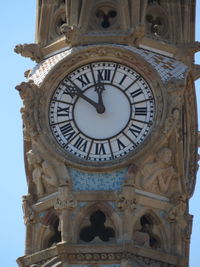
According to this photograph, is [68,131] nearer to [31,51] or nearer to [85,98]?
[85,98]

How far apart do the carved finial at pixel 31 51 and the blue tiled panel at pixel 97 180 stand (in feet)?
11.0

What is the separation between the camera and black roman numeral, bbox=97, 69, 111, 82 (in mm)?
48344

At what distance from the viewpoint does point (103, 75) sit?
159 ft

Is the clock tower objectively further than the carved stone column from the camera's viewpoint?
Yes

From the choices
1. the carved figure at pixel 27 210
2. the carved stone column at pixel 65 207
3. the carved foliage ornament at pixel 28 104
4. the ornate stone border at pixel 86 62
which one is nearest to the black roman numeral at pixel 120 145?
the ornate stone border at pixel 86 62

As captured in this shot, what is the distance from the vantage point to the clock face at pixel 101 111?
1880 inches

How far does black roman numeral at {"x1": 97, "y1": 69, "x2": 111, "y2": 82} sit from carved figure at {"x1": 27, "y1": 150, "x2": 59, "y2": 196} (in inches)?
89.4

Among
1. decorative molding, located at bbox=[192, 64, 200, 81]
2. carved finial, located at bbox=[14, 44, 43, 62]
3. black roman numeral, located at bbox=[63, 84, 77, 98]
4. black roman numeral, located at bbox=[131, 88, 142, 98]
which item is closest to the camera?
black roman numeral, located at bbox=[131, 88, 142, 98]

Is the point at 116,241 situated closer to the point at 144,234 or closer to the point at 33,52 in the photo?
the point at 144,234

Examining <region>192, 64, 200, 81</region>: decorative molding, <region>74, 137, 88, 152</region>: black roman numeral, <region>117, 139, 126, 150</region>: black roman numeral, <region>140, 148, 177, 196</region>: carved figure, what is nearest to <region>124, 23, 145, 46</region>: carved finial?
<region>192, 64, 200, 81</region>: decorative molding

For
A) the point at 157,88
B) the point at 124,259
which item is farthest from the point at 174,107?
the point at 124,259

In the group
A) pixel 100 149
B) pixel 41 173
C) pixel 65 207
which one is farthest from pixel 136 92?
pixel 65 207

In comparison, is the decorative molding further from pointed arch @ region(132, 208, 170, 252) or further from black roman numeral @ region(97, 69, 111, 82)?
pointed arch @ region(132, 208, 170, 252)

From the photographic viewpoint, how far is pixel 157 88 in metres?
48.0
